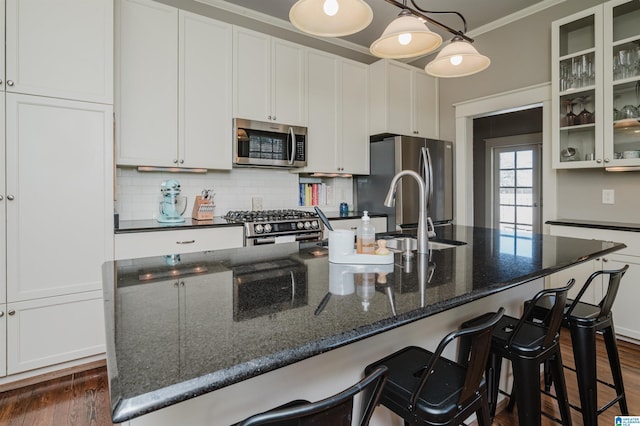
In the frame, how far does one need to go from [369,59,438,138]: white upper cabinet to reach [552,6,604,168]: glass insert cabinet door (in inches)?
55.3

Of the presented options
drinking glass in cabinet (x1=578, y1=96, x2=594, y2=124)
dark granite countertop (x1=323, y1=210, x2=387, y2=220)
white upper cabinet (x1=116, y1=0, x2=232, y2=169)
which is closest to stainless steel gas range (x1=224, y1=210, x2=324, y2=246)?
dark granite countertop (x1=323, y1=210, x2=387, y2=220)

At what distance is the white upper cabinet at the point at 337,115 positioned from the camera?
370 centimetres

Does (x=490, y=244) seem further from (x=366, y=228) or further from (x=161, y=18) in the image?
(x=161, y=18)

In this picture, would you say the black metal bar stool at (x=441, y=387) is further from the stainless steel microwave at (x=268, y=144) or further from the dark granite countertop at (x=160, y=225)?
the stainless steel microwave at (x=268, y=144)

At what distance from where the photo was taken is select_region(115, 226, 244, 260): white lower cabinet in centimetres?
247

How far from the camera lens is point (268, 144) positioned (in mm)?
3383

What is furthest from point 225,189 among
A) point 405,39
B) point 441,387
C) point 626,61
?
point 626,61

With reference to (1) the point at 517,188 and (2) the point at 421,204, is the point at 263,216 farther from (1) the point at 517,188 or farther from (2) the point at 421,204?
(1) the point at 517,188

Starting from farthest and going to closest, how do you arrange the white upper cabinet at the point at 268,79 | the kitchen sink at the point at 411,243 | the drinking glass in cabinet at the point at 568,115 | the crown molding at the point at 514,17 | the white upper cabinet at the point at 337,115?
the white upper cabinet at the point at 337,115, the crown molding at the point at 514,17, the white upper cabinet at the point at 268,79, the drinking glass in cabinet at the point at 568,115, the kitchen sink at the point at 411,243

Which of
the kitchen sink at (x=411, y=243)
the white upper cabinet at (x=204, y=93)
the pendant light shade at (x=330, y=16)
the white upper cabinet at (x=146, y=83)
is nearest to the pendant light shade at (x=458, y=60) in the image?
the pendant light shade at (x=330, y=16)

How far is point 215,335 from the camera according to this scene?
70 centimetres

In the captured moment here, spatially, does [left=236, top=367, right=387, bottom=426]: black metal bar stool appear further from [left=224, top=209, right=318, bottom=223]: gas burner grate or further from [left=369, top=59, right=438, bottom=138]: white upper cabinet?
[left=369, top=59, right=438, bottom=138]: white upper cabinet

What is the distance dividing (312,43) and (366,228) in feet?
11.0

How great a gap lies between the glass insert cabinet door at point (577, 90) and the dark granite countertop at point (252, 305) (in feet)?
5.92
